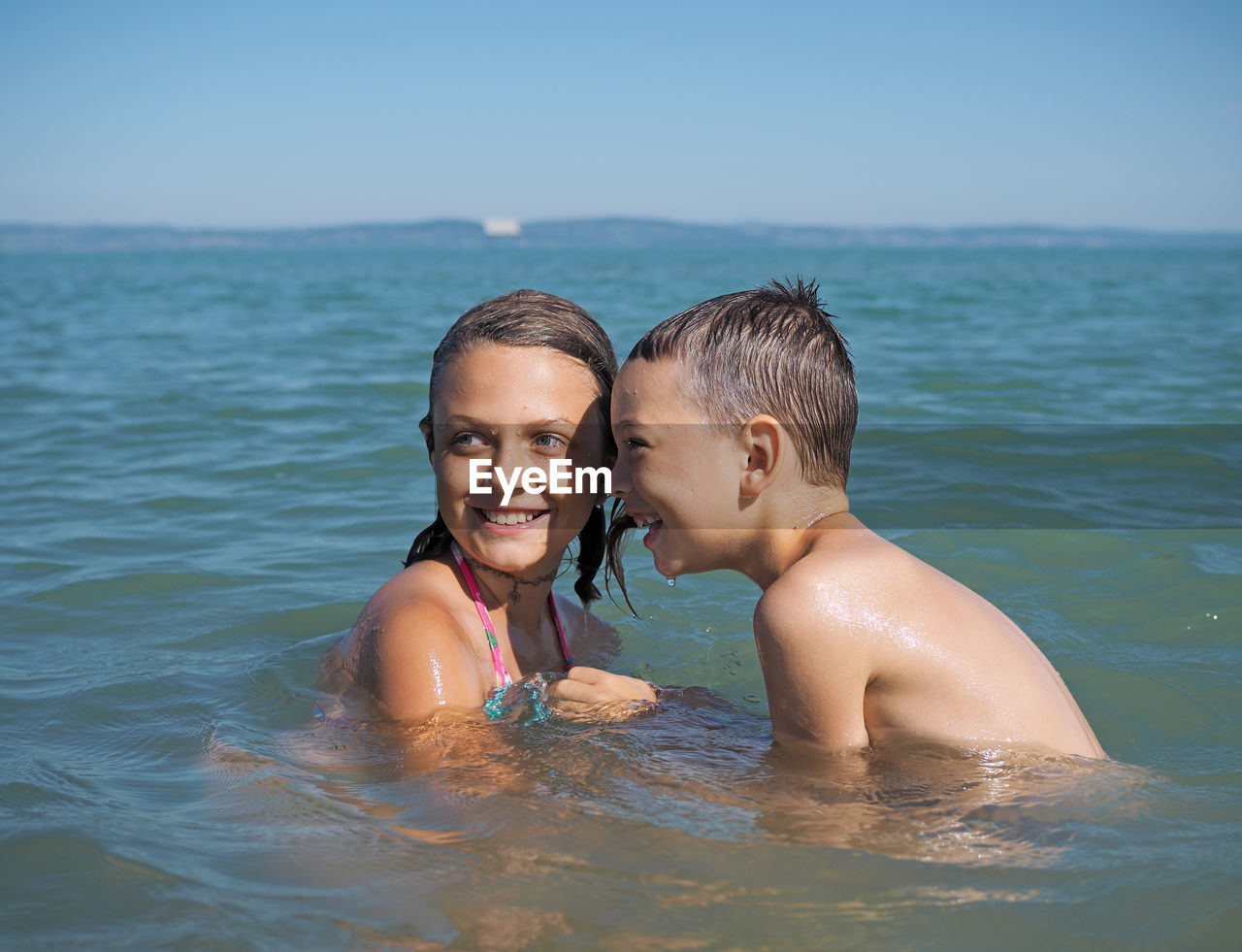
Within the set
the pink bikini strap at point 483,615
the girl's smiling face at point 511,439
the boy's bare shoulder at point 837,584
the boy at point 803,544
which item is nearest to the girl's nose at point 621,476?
the boy at point 803,544

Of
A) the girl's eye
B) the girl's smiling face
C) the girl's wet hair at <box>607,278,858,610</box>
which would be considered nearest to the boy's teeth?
the girl's smiling face

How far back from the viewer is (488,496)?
2812 mm

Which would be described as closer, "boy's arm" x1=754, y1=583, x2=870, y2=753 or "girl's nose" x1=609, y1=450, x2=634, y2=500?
"boy's arm" x1=754, y1=583, x2=870, y2=753

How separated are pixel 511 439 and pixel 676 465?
1.46 ft

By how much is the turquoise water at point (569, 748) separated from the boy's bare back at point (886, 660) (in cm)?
10

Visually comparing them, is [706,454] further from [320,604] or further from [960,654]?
[320,604]

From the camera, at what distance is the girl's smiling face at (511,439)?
9.04 feet

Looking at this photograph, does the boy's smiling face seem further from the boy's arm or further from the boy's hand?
→ the boy's hand

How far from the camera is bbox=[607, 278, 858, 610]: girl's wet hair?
8.27 feet

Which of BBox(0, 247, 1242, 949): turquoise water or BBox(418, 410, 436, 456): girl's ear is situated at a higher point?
BBox(418, 410, 436, 456): girl's ear

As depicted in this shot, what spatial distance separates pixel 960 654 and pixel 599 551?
134 cm

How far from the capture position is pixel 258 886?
2115 millimetres

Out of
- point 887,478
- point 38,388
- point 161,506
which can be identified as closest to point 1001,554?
point 887,478

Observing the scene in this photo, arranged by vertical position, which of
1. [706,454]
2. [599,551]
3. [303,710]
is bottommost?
[303,710]
